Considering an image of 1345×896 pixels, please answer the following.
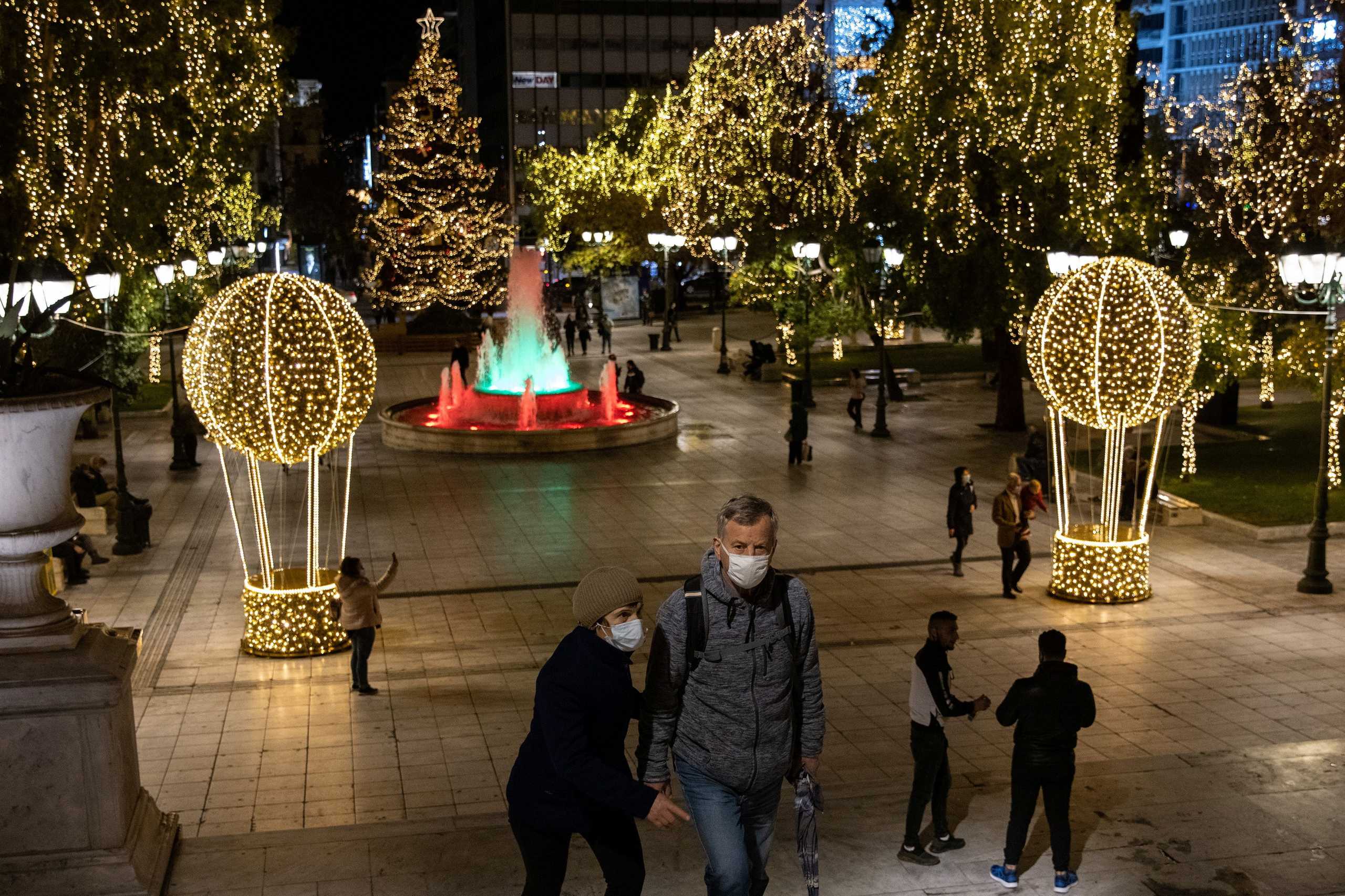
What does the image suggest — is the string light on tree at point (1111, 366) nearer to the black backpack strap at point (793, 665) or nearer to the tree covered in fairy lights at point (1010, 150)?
the black backpack strap at point (793, 665)

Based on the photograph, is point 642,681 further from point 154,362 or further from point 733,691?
point 154,362

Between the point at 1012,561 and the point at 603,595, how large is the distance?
35.1 ft

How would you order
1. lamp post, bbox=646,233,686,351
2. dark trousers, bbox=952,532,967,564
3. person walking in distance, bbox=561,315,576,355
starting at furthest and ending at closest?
1. lamp post, bbox=646,233,686,351
2. person walking in distance, bbox=561,315,576,355
3. dark trousers, bbox=952,532,967,564

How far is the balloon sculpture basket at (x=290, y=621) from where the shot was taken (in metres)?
13.7

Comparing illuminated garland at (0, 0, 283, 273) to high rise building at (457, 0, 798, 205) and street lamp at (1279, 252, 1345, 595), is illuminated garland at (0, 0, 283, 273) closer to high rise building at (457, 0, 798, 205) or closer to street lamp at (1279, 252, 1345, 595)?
street lamp at (1279, 252, 1345, 595)

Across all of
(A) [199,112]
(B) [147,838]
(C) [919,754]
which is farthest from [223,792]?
(A) [199,112]

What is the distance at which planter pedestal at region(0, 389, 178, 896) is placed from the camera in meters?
6.91

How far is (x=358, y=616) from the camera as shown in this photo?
12.5 m

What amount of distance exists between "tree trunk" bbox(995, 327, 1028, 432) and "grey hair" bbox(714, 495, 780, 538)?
23.0 meters

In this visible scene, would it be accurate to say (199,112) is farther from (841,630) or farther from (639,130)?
(639,130)

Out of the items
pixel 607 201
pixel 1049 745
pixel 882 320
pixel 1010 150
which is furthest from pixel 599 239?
pixel 1049 745

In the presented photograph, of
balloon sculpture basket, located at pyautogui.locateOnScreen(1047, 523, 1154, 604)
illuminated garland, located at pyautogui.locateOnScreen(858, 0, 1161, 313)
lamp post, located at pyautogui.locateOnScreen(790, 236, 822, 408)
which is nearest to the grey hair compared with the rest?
balloon sculpture basket, located at pyautogui.locateOnScreen(1047, 523, 1154, 604)

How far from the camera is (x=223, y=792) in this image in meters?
10.1

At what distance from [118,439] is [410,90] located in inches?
1370
